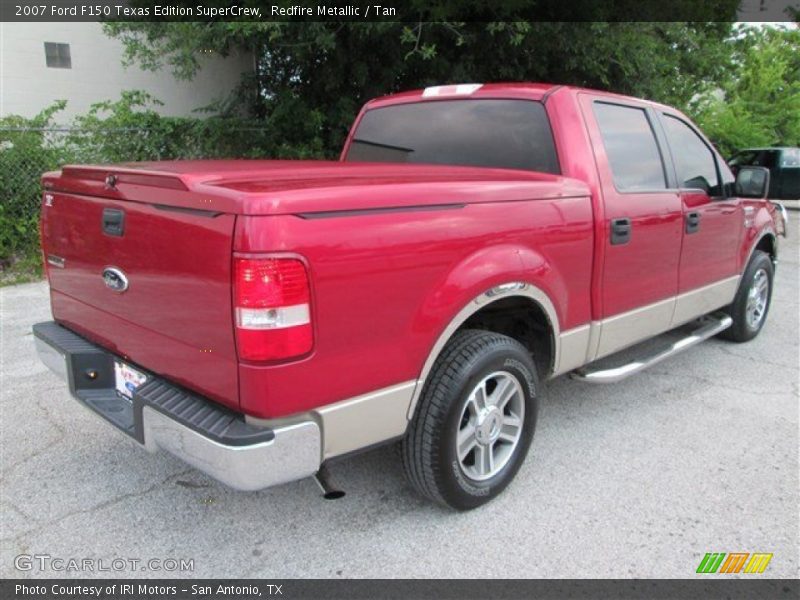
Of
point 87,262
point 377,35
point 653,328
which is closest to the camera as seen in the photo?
point 87,262

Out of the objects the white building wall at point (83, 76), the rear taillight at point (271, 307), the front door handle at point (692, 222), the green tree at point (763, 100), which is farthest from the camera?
the green tree at point (763, 100)

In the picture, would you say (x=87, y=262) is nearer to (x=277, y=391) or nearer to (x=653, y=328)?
(x=277, y=391)

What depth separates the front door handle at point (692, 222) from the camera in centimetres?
400

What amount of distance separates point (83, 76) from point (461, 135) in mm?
8322

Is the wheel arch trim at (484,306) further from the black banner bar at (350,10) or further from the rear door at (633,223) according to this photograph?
the black banner bar at (350,10)

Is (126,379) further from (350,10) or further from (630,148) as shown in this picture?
(350,10)

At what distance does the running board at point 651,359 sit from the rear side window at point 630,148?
1.01 meters

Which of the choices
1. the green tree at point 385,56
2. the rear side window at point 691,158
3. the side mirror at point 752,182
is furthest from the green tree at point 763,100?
the rear side window at point 691,158

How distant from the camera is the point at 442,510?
2920 mm

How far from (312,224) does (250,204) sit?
21 cm

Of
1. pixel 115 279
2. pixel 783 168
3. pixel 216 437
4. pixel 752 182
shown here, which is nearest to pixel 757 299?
pixel 752 182

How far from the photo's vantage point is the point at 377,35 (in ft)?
26.5

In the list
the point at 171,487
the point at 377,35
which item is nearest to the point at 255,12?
the point at 377,35
